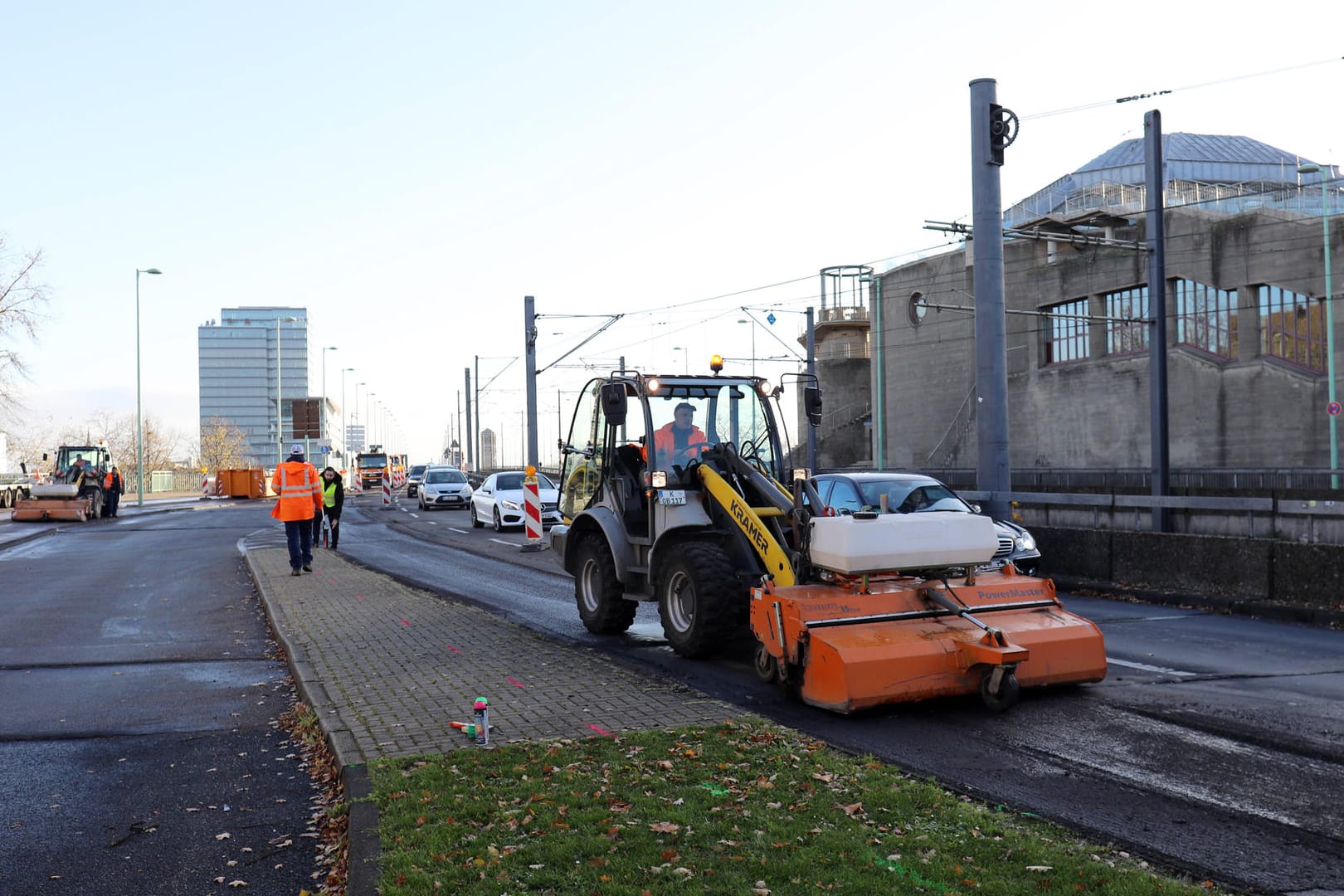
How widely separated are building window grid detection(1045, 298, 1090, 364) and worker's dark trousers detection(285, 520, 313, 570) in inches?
1550

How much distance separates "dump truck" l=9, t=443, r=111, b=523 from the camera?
39250 mm

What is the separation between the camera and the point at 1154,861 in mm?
4641

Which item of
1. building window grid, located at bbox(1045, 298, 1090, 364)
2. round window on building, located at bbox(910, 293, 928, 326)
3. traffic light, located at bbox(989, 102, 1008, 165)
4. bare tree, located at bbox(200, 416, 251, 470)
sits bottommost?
bare tree, located at bbox(200, 416, 251, 470)

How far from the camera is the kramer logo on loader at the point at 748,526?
8898mm

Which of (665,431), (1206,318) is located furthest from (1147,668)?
(1206,318)

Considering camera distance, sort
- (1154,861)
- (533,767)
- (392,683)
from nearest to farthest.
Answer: (1154,861)
(533,767)
(392,683)

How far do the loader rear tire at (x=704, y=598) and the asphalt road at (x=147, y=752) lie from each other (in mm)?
3264

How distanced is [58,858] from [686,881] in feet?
10.1

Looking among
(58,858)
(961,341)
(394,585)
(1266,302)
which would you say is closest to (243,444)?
(961,341)

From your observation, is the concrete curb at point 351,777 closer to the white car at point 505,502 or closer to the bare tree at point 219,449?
the white car at point 505,502

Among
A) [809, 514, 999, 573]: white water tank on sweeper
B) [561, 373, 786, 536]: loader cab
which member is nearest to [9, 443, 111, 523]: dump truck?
[561, 373, 786, 536]: loader cab

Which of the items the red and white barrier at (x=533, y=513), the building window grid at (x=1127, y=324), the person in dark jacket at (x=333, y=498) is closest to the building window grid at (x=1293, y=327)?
the building window grid at (x=1127, y=324)

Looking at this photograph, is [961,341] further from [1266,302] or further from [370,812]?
[370,812]

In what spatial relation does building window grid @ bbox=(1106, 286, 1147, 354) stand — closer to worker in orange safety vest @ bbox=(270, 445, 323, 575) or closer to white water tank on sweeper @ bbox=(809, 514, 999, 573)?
worker in orange safety vest @ bbox=(270, 445, 323, 575)
